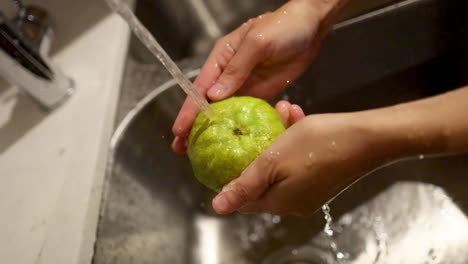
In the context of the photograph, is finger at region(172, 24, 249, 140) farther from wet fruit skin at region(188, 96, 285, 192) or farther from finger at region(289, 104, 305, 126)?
finger at region(289, 104, 305, 126)

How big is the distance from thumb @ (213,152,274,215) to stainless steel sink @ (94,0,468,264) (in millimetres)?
324

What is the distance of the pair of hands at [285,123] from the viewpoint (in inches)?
27.6

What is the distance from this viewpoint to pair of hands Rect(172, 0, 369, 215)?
702 mm

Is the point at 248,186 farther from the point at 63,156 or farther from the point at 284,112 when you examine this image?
the point at 63,156

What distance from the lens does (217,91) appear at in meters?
0.86

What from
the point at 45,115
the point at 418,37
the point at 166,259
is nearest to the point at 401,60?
the point at 418,37

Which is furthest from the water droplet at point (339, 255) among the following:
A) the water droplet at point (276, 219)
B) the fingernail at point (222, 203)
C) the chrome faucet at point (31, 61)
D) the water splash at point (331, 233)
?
the chrome faucet at point (31, 61)

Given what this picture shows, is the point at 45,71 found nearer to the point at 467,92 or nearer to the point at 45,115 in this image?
the point at 45,115

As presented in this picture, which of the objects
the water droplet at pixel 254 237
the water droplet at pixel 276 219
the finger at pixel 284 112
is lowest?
the water droplet at pixel 276 219

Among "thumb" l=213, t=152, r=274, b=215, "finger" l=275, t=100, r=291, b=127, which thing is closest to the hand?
"thumb" l=213, t=152, r=274, b=215

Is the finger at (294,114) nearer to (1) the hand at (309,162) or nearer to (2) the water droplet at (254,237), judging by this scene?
(1) the hand at (309,162)

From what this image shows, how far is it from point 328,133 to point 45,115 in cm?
67

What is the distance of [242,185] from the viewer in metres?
0.72

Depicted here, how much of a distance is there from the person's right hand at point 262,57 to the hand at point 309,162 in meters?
0.19
